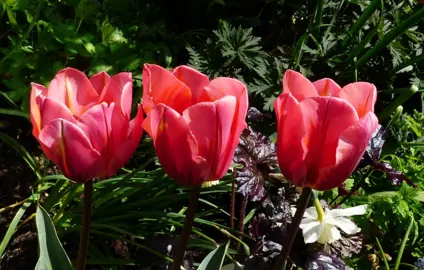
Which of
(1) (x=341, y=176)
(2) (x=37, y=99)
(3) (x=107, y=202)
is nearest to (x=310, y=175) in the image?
(1) (x=341, y=176)

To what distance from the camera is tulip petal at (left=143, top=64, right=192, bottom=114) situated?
91cm

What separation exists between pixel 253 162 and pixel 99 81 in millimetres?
576

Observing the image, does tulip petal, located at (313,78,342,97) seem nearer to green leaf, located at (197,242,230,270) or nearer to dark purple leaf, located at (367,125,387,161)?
green leaf, located at (197,242,230,270)

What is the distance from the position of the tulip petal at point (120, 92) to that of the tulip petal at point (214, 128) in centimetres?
10

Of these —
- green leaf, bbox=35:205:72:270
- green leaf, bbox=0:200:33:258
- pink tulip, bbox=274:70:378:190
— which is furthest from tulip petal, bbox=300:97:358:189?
green leaf, bbox=0:200:33:258

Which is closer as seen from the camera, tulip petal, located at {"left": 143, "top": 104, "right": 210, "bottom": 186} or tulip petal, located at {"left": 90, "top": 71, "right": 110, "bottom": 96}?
tulip petal, located at {"left": 143, "top": 104, "right": 210, "bottom": 186}

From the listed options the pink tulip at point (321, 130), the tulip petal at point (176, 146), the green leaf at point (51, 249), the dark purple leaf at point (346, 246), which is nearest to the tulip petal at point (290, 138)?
the pink tulip at point (321, 130)

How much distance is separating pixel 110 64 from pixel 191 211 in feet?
4.04

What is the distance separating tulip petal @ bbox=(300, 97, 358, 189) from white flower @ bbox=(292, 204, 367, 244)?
1.50ft

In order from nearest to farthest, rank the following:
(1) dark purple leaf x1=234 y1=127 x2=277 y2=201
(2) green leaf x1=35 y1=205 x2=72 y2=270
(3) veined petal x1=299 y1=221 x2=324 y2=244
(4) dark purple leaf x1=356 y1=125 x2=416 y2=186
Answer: (2) green leaf x1=35 y1=205 x2=72 y2=270
(3) veined petal x1=299 y1=221 x2=324 y2=244
(1) dark purple leaf x1=234 y1=127 x2=277 y2=201
(4) dark purple leaf x1=356 y1=125 x2=416 y2=186

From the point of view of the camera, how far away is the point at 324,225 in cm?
136

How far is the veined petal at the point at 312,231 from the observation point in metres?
1.34

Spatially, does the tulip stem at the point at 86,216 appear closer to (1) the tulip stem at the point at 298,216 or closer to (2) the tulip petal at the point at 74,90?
(2) the tulip petal at the point at 74,90

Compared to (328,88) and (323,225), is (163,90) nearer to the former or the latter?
(328,88)
